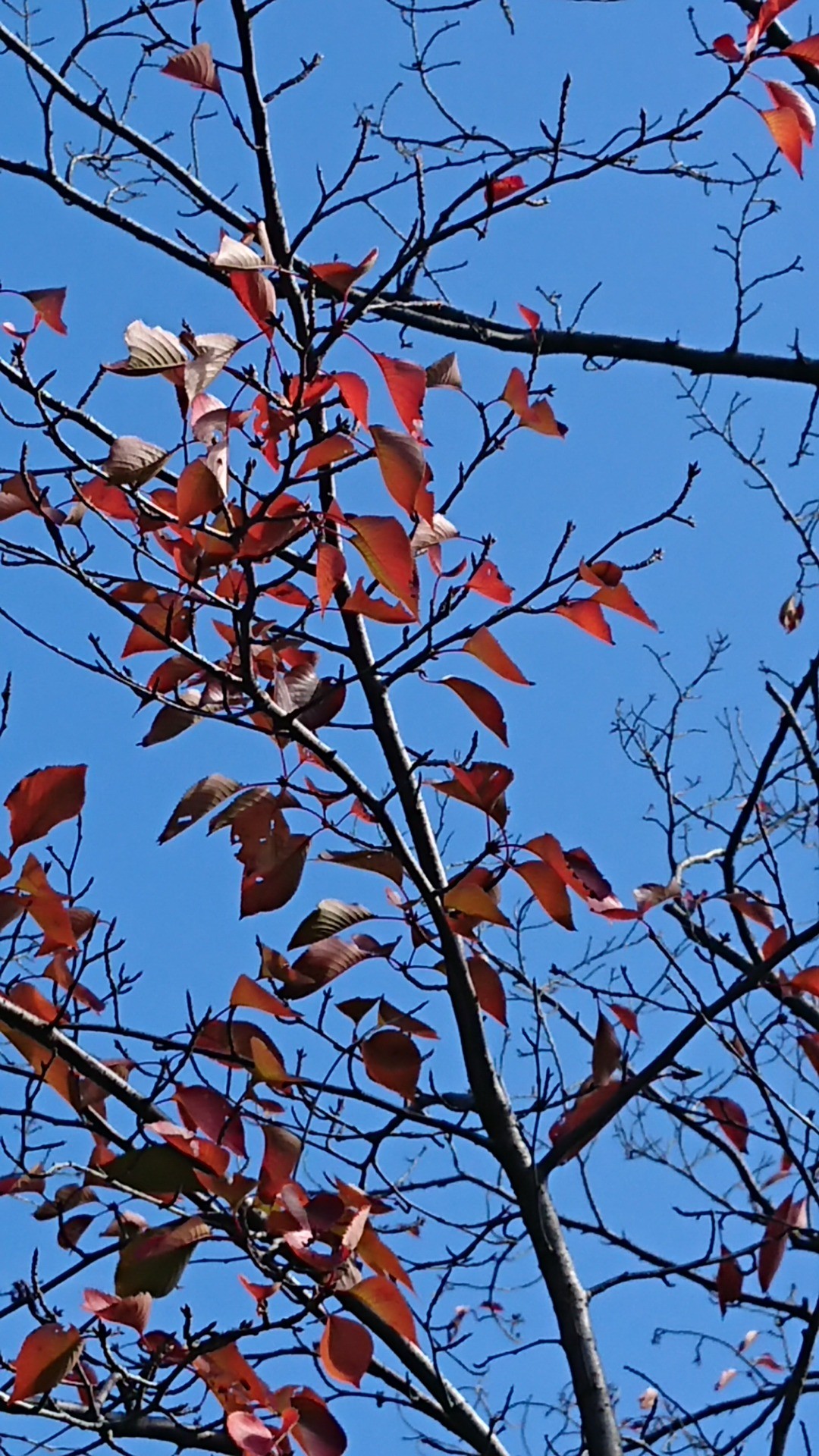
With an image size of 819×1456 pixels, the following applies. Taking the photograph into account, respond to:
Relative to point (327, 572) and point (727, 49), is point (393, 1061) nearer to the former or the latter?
point (327, 572)

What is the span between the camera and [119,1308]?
1509mm

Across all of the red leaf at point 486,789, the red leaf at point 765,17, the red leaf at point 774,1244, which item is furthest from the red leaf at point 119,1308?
the red leaf at point 765,17

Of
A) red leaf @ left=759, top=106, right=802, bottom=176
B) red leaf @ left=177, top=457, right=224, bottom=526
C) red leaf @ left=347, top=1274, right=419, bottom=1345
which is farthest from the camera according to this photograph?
red leaf @ left=759, top=106, right=802, bottom=176

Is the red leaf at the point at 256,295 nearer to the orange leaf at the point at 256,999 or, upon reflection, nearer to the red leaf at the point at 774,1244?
the orange leaf at the point at 256,999

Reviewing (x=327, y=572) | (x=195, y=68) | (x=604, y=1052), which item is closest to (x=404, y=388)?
(x=327, y=572)

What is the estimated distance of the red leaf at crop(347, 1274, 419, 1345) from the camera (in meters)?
1.42

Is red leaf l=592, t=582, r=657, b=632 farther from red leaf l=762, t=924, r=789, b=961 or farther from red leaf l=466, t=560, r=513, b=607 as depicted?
red leaf l=762, t=924, r=789, b=961

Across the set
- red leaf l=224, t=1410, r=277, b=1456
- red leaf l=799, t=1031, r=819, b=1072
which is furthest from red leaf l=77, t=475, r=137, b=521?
red leaf l=799, t=1031, r=819, b=1072

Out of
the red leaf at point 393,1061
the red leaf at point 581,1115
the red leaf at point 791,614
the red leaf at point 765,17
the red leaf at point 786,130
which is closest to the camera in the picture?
the red leaf at point 393,1061

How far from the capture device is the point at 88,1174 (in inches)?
59.6

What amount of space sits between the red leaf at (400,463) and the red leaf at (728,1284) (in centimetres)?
119

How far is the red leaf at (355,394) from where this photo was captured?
1314 mm

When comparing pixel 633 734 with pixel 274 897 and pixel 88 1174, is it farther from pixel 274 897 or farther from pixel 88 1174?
pixel 88 1174

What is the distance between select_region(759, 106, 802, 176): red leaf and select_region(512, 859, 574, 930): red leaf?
1056mm
